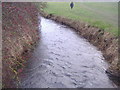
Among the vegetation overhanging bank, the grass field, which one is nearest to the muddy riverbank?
the grass field

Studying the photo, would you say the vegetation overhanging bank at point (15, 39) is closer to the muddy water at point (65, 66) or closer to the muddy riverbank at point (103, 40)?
the muddy water at point (65, 66)

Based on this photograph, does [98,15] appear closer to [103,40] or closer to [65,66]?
[103,40]

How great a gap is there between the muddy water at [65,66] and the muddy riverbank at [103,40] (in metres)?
0.48

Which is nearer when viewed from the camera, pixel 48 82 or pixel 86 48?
pixel 48 82

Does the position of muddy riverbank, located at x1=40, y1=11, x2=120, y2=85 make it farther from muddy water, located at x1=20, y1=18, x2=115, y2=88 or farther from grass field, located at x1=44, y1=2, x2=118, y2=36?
grass field, located at x1=44, y1=2, x2=118, y2=36

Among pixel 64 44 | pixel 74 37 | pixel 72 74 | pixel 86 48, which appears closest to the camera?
pixel 72 74

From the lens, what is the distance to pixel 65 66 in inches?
448

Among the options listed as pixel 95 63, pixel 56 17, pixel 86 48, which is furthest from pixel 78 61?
pixel 56 17

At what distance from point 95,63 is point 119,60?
176cm

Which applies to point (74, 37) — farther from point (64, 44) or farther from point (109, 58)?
point (109, 58)

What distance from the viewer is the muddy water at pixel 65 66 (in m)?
9.45

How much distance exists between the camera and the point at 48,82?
9.41m

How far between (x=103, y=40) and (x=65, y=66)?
5141mm

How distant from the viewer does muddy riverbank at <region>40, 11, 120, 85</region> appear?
10711mm
